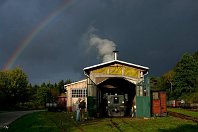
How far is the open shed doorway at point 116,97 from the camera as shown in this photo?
36.1 meters

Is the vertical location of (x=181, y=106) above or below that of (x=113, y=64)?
below

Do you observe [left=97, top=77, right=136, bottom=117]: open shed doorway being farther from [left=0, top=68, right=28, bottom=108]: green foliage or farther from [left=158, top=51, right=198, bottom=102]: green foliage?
[left=158, top=51, right=198, bottom=102]: green foliage

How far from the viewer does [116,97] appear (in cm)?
3641

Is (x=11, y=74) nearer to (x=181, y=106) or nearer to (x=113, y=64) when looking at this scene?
(x=181, y=106)

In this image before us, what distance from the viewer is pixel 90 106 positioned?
35719mm

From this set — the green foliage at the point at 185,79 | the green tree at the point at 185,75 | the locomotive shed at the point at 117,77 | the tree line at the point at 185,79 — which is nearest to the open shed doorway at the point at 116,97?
the locomotive shed at the point at 117,77

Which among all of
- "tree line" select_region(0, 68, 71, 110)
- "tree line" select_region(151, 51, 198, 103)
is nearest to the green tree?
"tree line" select_region(151, 51, 198, 103)

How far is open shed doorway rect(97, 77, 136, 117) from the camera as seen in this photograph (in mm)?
36062

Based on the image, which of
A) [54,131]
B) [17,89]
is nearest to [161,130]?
[54,131]

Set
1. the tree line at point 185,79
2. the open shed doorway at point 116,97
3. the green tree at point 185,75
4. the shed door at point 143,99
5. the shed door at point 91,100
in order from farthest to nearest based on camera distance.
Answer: the green tree at point 185,75, the tree line at point 185,79, the open shed doorway at point 116,97, the shed door at point 91,100, the shed door at point 143,99

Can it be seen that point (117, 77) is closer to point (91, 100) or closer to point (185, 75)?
point (91, 100)

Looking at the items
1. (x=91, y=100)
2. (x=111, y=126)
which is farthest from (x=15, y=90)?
(x=111, y=126)

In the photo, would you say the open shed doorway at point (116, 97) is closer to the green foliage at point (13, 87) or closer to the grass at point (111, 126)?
the grass at point (111, 126)

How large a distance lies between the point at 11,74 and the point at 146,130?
71.0m
